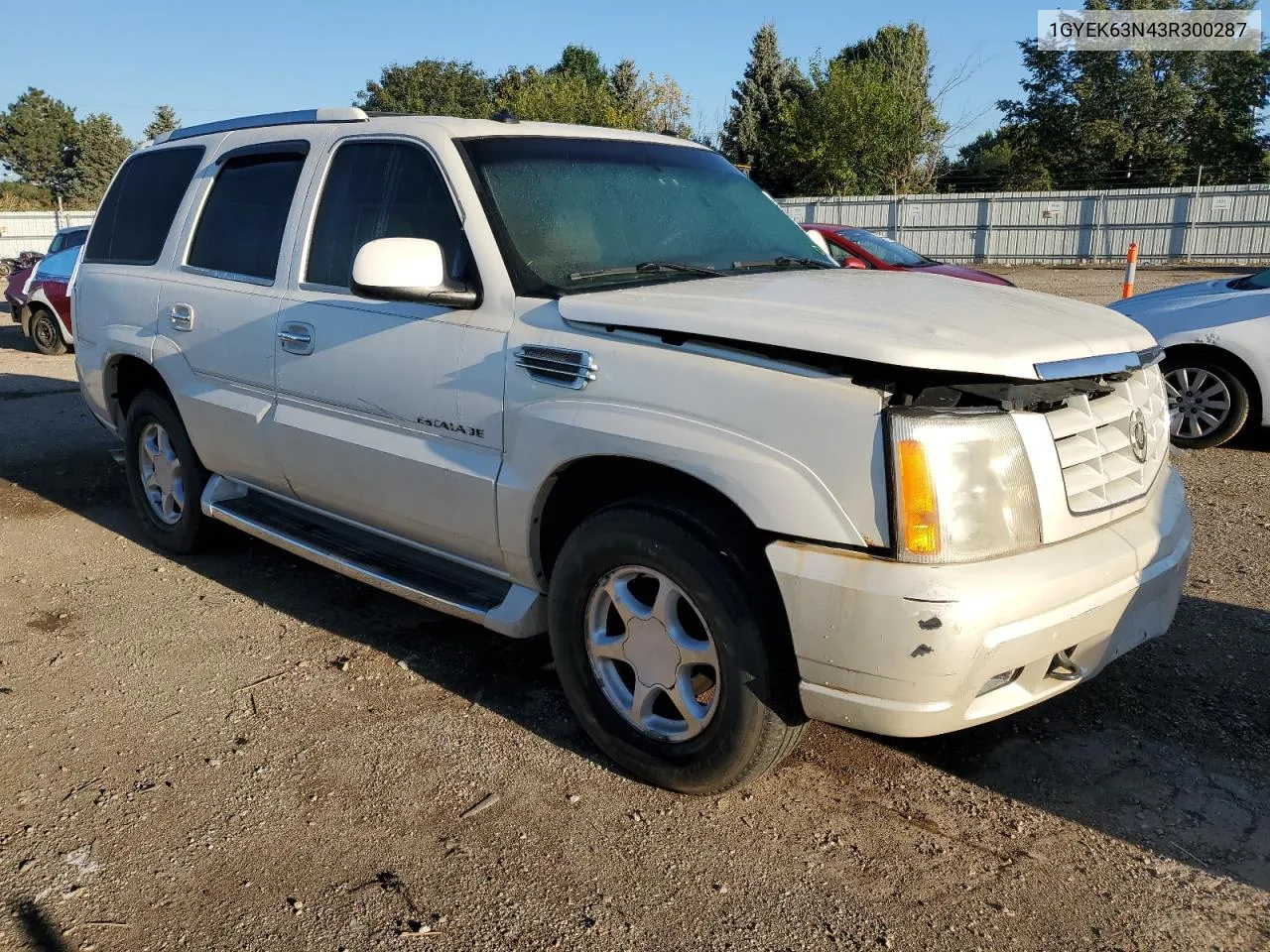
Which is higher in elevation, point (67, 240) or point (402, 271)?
point (402, 271)

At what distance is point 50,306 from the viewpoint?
13.6 metres

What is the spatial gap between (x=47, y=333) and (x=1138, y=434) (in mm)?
14339

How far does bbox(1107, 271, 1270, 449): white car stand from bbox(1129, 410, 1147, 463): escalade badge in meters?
4.37

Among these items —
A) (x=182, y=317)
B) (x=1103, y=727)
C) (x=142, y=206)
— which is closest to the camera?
(x=1103, y=727)

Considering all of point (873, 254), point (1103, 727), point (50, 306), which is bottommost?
point (1103, 727)

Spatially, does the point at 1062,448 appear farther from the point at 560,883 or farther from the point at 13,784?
the point at 13,784

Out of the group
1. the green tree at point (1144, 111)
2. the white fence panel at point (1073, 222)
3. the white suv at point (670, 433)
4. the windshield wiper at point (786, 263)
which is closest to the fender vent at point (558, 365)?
the white suv at point (670, 433)

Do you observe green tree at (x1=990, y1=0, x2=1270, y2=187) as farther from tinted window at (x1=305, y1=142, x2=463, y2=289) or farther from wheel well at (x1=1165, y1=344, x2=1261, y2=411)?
tinted window at (x1=305, y1=142, x2=463, y2=289)

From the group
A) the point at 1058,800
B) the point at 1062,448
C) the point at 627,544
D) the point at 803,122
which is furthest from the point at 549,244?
the point at 803,122

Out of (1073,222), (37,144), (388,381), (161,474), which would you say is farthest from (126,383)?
(37,144)

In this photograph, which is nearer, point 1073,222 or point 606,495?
point 606,495

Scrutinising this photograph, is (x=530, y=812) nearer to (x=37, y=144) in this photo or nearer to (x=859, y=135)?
(x=859, y=135)

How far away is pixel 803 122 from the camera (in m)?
44.7

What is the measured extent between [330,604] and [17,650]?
4.07ft
